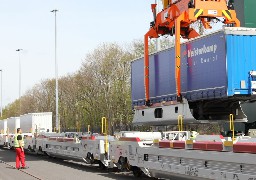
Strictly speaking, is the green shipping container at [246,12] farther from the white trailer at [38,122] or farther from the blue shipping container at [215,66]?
the white trailer at [38,122]

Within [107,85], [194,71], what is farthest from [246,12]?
[107,85]

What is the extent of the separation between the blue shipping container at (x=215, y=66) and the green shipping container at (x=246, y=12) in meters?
4.84

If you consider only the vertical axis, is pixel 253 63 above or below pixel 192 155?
above

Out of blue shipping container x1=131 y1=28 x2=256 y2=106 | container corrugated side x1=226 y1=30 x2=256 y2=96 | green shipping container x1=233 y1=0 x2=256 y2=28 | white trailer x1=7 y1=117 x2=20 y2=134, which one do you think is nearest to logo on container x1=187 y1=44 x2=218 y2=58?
blue shipping container x1=131 y1=28 x2=256 y2=106

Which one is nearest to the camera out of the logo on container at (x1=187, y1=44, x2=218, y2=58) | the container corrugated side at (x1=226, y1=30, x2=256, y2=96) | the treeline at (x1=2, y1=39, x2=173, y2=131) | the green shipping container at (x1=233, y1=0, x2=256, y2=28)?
the container corrugated side at (x1=226, y1=30, x2=256, y2=96)

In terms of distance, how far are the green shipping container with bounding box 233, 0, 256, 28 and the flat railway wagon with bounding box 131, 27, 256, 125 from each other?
4578 millimetres

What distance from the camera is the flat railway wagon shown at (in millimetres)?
12328

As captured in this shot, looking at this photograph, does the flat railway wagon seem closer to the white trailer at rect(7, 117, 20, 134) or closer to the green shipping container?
the green shipping container

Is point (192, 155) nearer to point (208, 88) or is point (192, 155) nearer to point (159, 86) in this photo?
point (208, 88)

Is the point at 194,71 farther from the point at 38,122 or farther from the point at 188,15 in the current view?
the point at 38,122

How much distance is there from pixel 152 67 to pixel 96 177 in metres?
4.54

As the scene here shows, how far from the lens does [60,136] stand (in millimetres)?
22500

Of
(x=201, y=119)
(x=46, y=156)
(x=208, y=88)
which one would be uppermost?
(x=208, y=88)

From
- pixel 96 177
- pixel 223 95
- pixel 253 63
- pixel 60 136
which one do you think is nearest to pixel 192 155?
pixel 223 95
